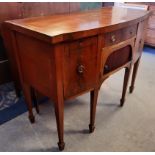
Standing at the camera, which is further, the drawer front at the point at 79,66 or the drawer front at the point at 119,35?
the drawer front at the point at 119,35

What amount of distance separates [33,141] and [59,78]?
64cm

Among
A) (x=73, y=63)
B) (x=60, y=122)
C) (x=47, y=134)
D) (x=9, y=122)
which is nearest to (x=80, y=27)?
(x=73, y=63)

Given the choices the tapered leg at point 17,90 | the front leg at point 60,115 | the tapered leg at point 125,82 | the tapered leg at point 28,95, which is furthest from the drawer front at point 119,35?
the tapered leg at point 17,90

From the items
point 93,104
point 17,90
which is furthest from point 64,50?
point 17,90

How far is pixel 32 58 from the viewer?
3.53ft

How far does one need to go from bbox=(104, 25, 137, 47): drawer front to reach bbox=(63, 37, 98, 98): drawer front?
0.37ft

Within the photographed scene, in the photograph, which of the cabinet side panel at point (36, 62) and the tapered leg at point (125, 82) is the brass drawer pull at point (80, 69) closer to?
the cabinet side panel at point (36, 62)

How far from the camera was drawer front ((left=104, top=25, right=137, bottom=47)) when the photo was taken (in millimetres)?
1111

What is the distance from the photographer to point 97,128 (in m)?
1.48

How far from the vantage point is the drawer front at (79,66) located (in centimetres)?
97

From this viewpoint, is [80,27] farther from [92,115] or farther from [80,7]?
[80,7]

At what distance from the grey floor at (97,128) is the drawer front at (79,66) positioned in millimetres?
453

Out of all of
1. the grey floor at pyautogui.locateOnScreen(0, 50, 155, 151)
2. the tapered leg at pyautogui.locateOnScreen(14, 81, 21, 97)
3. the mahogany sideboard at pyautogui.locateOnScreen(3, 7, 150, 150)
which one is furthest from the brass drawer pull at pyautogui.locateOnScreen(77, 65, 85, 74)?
the tapered leg at pyautogui.locateOnScreen(14, 81, 21, 97)

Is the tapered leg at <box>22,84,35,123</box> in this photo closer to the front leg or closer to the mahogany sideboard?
the mahogany sideboard
